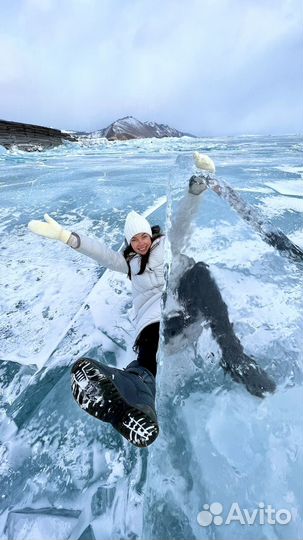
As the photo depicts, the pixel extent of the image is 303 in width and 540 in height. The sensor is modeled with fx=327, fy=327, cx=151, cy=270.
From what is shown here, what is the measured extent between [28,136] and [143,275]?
24943 millimetres

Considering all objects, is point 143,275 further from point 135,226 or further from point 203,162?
point 203,162

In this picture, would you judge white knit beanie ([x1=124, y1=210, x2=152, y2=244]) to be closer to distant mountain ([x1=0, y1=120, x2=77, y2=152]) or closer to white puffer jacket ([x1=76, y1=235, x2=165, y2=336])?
white puffer jacket ([x1=76, y1=235, x2=165, y2=336])

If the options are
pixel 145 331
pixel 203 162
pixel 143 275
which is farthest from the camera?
pixel 203 162

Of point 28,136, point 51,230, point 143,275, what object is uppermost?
point 28,136

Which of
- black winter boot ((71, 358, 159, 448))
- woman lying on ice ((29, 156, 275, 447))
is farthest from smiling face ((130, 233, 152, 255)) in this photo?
black winter boot ((71, 358, 159, 448))

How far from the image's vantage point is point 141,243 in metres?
Result: 2.40

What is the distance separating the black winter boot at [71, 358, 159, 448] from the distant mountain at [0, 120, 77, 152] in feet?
76.1

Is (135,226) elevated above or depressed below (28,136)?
below

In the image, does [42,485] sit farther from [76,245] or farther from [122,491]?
[76,245]

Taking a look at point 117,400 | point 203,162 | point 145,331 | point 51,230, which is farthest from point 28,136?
point 117,400

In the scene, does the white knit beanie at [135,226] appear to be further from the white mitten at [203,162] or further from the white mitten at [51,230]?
the white mitten at [203,162]

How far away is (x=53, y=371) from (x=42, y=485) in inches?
27.6

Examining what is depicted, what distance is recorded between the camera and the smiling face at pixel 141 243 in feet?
7.85

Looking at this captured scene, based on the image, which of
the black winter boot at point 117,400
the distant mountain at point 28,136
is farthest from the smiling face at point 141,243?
the distant mountain at point 28,136
